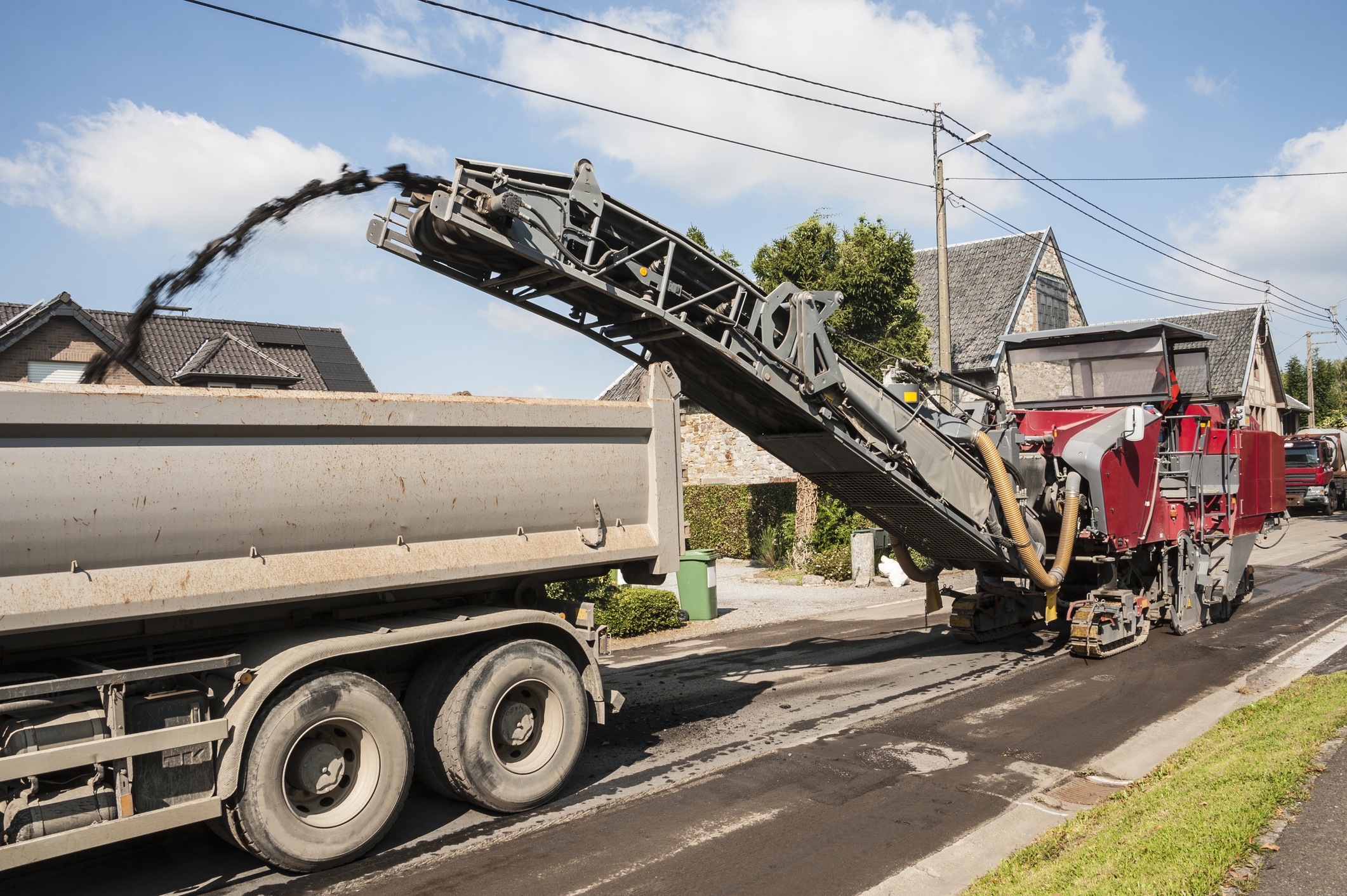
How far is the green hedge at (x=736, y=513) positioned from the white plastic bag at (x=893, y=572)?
3691 millimetres

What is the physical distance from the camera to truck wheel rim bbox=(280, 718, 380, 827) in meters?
4.90

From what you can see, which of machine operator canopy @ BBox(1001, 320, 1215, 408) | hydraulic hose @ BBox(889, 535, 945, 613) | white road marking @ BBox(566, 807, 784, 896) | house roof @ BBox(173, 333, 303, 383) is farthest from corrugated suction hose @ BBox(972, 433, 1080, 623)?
house roof @ BBox(173, 333, 303, 383)

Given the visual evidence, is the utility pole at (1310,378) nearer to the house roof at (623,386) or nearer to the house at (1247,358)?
the house at (1247,358)

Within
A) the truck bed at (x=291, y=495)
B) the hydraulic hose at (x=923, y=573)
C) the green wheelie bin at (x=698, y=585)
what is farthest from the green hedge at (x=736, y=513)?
the truck bed at (x=291, y=495)

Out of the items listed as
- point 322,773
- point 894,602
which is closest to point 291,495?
point 322,773

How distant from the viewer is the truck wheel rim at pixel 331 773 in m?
4.90

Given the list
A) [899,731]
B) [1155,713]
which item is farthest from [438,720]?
[1155,713]

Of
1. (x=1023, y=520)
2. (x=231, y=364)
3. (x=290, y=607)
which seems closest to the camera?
(x=290, y=607)

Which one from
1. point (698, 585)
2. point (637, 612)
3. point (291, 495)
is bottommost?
point (637, 612)

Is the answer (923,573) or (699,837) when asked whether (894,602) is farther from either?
(699,837)

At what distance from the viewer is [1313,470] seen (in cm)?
2941

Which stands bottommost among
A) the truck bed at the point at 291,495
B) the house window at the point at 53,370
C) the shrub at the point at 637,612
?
the shrub at the point at 637,612

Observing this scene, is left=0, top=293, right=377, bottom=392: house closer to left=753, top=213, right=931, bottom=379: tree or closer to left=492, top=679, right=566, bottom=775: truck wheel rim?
left=753, top=213, right=931, bottom=379: tree

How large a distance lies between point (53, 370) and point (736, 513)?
16675mm
